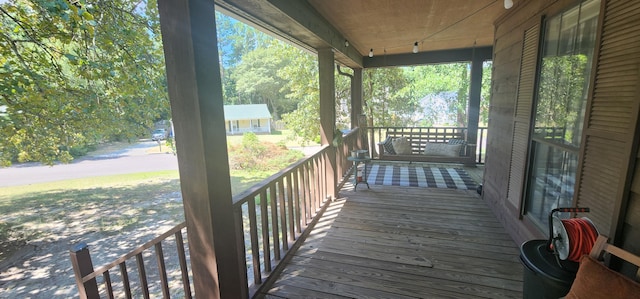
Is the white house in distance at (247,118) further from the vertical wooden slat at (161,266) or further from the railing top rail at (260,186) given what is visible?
the vertical wooden slat at (161,266)

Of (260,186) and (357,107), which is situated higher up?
(357,107)

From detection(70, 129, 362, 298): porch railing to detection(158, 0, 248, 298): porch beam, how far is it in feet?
0.61

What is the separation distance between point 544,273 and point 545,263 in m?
0.08

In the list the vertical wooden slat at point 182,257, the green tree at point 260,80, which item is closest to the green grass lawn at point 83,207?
the vertical wooden slat at point 182,257

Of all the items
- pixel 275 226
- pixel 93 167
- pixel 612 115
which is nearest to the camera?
pixel 612 115

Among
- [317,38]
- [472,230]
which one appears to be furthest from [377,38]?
[472,230]

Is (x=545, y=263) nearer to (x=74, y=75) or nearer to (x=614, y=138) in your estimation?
(x=614, y=138)

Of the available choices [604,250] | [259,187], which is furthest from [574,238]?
[259,187]

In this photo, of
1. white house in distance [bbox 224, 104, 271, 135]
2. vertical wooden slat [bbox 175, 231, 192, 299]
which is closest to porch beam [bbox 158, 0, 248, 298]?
vertical wooden slat [bbox 175, 231, 192, 299]

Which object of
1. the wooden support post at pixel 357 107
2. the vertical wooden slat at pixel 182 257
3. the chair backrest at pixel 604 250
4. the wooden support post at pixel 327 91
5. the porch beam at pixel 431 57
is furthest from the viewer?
the wooden support post at pixel 357 107

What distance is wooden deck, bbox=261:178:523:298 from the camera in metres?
1.92

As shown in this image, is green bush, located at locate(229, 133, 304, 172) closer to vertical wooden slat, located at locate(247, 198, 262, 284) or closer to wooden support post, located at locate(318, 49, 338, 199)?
wooden support post, located at locate(318, 49, 338, 199)

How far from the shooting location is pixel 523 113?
2465 millimetres

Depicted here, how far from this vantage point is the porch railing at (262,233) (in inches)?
46.4
